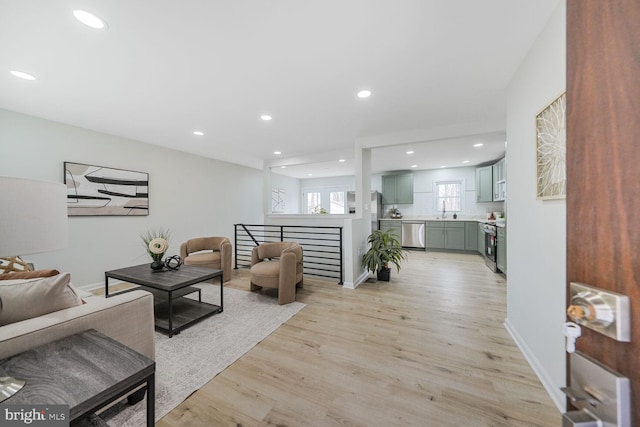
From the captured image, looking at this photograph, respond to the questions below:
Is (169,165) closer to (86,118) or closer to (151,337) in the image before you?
(86,118)

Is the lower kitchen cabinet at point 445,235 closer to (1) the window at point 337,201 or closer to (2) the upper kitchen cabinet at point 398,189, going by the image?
(2) the upper kitchen cabinet at point 398,189

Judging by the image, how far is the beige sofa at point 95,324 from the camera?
3.16ft

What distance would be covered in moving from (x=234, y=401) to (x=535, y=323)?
2.14m

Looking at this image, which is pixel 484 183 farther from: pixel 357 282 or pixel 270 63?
pixel 270 63

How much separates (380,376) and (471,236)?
548 centimetres

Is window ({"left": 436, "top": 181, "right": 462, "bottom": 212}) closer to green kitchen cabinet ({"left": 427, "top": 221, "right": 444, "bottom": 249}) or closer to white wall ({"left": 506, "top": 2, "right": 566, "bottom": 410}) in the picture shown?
green kitchen cabinet ({"left": 427, "top": 221, "right": 444, "bottom": 249})

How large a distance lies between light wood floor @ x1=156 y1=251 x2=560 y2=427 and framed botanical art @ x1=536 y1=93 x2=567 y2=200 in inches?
50.1

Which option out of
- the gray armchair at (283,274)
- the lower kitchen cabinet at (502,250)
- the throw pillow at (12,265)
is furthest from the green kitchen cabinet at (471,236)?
the throw pillow at (12,265)

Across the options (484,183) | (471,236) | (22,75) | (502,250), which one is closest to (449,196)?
(484,183)

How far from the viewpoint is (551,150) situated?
Answer: 1479mm

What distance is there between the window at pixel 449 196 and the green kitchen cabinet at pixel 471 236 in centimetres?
85

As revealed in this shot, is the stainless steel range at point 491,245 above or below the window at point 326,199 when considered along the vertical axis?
below

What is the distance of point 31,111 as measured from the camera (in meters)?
2.85

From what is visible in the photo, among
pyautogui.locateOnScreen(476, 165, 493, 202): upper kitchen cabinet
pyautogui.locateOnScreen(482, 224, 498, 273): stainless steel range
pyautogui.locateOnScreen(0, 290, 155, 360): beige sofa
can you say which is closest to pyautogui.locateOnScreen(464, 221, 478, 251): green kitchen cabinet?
pyautogui.locateOnScreen(476, 165, 493, 202): upper kitchen cabinet
